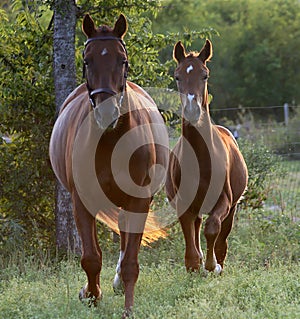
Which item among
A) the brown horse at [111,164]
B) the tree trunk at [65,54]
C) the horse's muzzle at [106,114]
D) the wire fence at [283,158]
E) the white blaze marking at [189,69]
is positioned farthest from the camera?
the wire fence at [283,158]

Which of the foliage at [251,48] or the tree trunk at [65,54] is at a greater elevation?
the tree trunk at [65,54]

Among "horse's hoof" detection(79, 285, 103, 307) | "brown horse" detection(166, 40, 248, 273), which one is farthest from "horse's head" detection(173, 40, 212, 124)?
"horse's hoof" detection(79, 285, 103, 307)

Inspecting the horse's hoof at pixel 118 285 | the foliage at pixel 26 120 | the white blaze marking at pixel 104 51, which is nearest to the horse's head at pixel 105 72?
the white blaze marking at pixel 104 51

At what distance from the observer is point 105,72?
5188mm

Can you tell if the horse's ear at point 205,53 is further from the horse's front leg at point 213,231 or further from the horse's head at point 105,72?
the horse's head at point 105,72

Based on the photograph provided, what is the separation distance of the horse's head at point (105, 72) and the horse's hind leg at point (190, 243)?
1.89 m

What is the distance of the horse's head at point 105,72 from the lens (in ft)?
16.6

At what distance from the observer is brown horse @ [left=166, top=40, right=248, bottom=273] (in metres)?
6.73

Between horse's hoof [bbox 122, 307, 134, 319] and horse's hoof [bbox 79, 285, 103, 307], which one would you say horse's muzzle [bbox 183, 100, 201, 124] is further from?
horse's hoof [bbox 122, 307, 134, 319]

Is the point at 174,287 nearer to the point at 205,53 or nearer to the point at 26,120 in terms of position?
the point at 205,53

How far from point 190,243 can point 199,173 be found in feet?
2.22

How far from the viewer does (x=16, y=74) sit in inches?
323

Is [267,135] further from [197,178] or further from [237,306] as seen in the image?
[237,306]

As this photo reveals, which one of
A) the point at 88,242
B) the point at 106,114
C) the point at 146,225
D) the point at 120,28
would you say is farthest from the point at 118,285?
the point at 120,28
